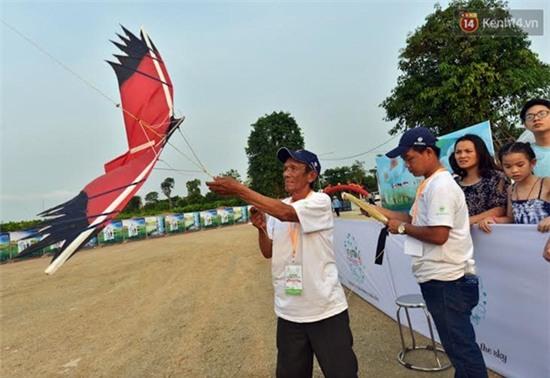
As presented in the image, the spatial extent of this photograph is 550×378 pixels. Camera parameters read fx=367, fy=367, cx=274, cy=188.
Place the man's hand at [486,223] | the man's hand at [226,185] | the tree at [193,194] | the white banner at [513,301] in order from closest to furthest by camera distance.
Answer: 1. the man's hand at [226,185]
2. the white banner at [513,301]
3. the man's hand at [486,223]
4. the tree at [193,194]

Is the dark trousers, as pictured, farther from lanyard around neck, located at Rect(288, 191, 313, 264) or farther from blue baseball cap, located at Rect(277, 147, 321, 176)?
blue baseball cap, located at Rect(277, 147, 321, 176)

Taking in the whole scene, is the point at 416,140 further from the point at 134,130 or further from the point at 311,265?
the point at 134,130

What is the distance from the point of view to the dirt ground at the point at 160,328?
367cm

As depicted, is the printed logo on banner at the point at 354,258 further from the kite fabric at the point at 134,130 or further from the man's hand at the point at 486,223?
the kite fabric at the point at 134,130

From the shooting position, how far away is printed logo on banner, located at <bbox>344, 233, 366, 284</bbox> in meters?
5.51

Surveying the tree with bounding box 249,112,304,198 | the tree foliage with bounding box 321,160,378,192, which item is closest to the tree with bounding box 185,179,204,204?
the tree with bounding box 249,112,304,198

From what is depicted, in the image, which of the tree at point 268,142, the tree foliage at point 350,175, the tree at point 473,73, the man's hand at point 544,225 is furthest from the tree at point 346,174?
the man's hand at point 544,225

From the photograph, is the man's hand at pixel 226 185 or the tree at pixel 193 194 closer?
the man's hand at pixel 226 185

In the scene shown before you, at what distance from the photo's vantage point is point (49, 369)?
3949 mm

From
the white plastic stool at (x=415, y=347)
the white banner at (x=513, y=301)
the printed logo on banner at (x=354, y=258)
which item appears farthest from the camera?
the printed logo on banner at (x=354, y=258)

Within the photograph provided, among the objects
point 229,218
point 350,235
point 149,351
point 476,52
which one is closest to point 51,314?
point 149,351

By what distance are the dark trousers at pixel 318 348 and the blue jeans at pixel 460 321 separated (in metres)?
0.53

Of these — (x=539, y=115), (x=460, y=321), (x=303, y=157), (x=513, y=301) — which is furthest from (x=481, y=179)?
(x=303, y=157)

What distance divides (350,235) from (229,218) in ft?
78.7
